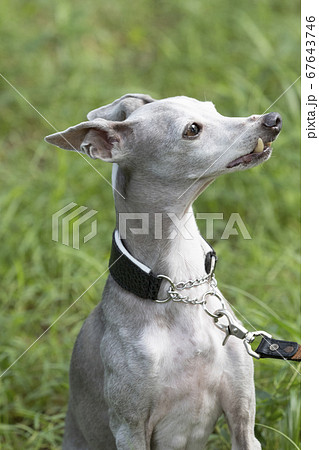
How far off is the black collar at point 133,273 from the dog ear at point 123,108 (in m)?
0.50

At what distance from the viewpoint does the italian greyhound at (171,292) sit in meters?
2.84

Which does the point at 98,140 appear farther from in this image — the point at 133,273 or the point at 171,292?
the point at 171,292

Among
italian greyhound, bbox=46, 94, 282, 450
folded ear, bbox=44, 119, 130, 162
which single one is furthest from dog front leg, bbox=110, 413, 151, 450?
folded ear, bbox=44, 119, 130, 162

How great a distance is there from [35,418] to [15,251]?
4.48 feet

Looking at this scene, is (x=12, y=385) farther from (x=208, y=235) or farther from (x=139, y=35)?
(x=139, y=35)

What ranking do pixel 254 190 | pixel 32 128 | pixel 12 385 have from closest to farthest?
1. pixel 12 385
2. pixel 254 190
3. pixel 32 128

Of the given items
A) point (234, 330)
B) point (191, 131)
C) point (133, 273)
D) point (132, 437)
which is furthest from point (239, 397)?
point (191, 131)

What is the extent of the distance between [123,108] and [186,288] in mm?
777

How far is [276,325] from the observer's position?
152 inches

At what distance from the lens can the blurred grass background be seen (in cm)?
417

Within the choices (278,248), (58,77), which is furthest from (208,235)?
(58,77)

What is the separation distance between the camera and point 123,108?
3117 mm

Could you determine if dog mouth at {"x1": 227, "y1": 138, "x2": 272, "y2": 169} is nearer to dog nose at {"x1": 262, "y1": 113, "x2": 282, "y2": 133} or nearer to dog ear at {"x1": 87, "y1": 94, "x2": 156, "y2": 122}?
dog nose at {"x1": 262, "y1": 113, "x2": 282, "y2": 133}

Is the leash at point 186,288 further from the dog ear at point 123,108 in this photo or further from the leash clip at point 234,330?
the dog ear at point 123,108
